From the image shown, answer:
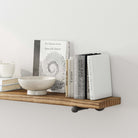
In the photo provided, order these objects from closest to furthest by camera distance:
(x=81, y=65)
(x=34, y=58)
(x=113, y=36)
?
(x=81, y=65) → (x=113, y=36) → (x=34, y=58)

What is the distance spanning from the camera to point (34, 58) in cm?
148

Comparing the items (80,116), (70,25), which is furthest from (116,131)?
(70,25)

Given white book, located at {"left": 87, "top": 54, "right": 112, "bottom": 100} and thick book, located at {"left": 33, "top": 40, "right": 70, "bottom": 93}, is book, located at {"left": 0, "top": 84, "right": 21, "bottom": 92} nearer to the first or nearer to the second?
thick book, located at {"left": 33, "top": 40, "right": 70, "bottom": 93}

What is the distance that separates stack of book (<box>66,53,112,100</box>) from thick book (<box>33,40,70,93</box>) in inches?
5.3

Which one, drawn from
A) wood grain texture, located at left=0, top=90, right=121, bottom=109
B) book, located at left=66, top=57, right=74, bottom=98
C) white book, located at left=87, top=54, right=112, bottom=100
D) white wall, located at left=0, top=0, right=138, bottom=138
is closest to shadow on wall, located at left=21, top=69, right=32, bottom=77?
white wall, located at left=0, top=0, right=138, bottom=138

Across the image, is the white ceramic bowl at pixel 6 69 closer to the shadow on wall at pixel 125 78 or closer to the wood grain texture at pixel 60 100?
the wood grain texture at pixel 60 100

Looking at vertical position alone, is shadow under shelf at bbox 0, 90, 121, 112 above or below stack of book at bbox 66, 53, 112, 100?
below

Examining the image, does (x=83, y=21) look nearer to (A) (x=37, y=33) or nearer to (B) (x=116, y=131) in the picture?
(A) (x=37, y=33)

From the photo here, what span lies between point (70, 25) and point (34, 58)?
231 millimetres

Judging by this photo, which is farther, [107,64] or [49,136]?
[49,136]

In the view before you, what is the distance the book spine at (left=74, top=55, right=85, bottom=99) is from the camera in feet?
3.97

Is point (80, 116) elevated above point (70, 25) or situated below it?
below

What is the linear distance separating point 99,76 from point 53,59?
0.94 ft

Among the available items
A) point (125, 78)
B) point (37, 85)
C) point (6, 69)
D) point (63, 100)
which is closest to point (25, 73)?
point (6, 69)
